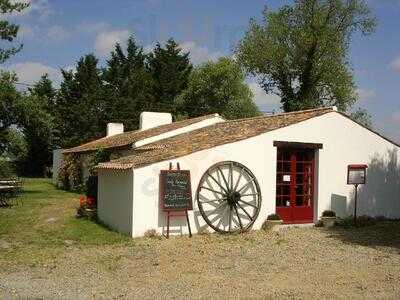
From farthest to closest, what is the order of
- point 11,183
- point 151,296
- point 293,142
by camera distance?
point 11,183 → point 293,142 → point 151,296

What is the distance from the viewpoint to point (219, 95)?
53781mm

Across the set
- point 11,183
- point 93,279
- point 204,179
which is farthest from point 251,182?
point 11,183

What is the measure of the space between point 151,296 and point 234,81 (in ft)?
153

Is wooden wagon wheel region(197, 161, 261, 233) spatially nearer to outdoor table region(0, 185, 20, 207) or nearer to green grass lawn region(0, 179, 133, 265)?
green grass lawn region(0, 179, 133, 265)

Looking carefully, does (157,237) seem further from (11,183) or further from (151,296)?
(11,183)

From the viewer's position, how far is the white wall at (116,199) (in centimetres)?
1550

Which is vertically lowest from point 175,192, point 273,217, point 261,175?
point 273,217

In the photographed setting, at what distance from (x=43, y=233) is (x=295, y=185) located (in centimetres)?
817

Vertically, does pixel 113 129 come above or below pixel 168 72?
below

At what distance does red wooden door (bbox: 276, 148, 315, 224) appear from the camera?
18.1 meters

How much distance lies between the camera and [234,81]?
54.3 meters

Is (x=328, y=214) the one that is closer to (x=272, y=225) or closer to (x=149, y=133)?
(x=272, y=225)

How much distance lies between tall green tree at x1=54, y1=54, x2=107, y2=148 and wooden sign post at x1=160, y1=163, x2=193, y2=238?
32.9 m

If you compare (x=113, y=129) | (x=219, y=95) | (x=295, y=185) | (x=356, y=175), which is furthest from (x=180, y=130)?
(x=219, y=95)
